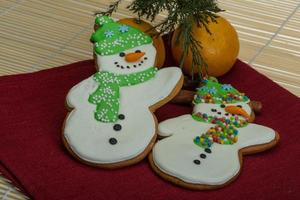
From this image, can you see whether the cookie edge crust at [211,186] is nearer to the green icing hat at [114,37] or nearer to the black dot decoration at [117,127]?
the black dot decoration at [117,127]

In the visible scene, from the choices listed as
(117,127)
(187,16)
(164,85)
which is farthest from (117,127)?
(187,16)

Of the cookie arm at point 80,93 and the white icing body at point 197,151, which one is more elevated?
the cookie arm at point 80,93

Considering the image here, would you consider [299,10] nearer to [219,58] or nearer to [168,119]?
[219,58]

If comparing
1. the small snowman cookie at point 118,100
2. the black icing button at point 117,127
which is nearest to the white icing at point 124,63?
the small snowman cookie at point 118,100

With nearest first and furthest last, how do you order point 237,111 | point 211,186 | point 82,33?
point 211,186 < point 237,111 < point 82,33

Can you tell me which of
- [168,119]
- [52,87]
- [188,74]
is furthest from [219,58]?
[52,87]

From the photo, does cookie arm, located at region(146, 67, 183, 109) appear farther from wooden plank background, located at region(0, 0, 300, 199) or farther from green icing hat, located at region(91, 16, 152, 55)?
wooden plank background, located at region(0, 0, 300, 199)

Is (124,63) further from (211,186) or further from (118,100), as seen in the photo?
(211,186)
